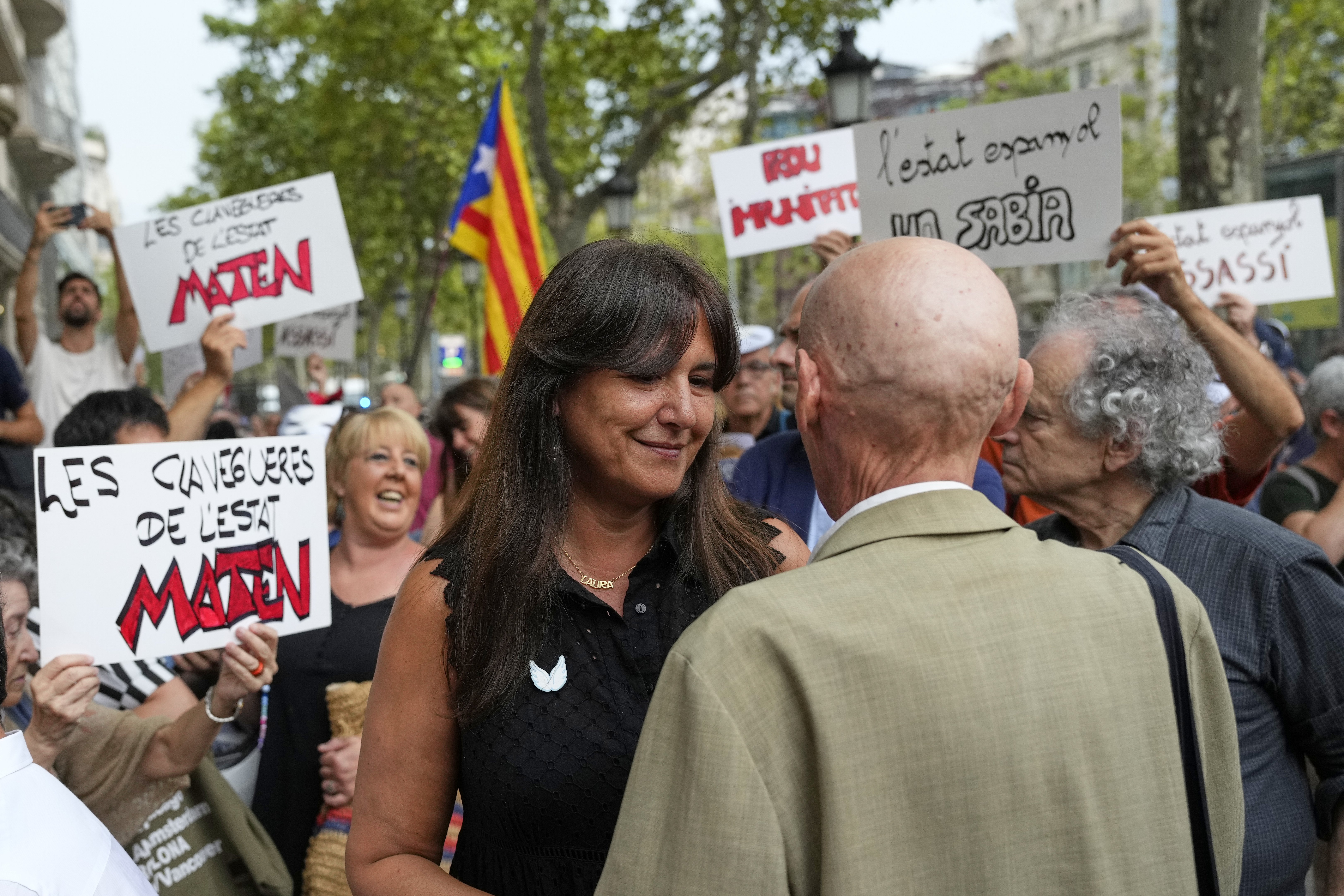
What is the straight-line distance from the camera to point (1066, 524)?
9.48ft

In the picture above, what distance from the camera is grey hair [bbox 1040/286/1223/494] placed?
261cm

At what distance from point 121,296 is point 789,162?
3100 millimetres

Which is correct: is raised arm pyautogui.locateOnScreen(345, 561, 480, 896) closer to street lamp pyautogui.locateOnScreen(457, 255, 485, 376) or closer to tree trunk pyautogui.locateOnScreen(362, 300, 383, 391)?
street lamp pyautogui.locateOnScreen(457, 255, 485, 376)

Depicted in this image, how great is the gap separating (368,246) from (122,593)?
89.6 ft

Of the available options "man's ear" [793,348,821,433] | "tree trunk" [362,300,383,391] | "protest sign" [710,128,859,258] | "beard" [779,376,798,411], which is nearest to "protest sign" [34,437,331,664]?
"beard" [779,376,798,411]

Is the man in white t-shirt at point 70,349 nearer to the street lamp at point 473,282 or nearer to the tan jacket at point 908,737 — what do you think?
the tan jacket at point 908,737

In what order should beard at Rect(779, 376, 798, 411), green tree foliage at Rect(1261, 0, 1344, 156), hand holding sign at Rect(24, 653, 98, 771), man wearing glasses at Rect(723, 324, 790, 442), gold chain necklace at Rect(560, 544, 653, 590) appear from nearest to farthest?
gold chain necklace at Rect(560, 544, 653, 590) → hand holding sign at Rect(24, 653, 98, 771) → beard at Rect(779, 376, 798, 411) → man wearing glasses at Rect(723, 324, 790, 442) → green tree foliage at Rect(1261, 0, 1344, 156)

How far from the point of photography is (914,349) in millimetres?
1466

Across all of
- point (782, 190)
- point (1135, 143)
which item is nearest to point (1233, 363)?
point (782, 190)

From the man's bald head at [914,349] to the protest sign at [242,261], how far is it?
148 inches

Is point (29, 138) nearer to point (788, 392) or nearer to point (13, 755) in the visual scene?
point (788, 392)

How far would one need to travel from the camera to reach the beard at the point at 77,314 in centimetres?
645

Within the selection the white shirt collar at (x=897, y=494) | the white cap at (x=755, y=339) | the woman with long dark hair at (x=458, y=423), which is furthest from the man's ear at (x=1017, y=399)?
the white cap at (x=755, y=339)

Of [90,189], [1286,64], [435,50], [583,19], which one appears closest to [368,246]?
[435,50]
